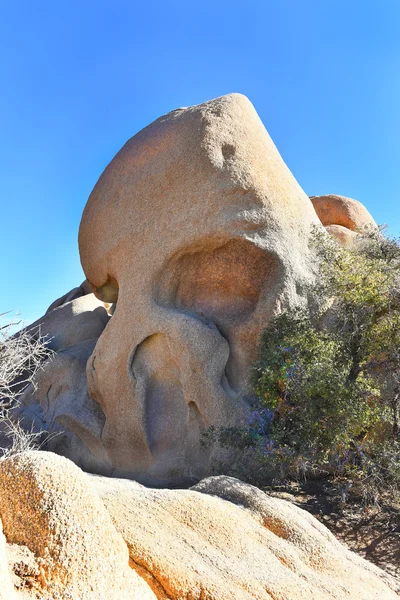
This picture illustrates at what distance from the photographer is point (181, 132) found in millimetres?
10500

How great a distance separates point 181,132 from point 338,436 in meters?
6.02

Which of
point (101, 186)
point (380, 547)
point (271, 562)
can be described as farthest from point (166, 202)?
point (271, 562)

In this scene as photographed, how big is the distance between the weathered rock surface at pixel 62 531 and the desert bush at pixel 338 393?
15.4 feet

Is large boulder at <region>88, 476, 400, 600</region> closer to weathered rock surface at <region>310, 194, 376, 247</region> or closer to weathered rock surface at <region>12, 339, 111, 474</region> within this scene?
weathered rock surface at <region>12, 339, 111, 474</region>

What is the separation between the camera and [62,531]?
282cm

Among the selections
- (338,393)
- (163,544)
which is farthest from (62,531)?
(338,393)

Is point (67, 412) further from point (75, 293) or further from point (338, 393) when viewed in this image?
point (75, 293)

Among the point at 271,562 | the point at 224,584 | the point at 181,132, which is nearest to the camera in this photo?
the point at 224,584

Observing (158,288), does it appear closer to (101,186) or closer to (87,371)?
(87,371)

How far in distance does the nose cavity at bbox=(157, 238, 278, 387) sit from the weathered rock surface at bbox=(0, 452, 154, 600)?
645cm

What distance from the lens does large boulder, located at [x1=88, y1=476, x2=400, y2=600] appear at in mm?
3475

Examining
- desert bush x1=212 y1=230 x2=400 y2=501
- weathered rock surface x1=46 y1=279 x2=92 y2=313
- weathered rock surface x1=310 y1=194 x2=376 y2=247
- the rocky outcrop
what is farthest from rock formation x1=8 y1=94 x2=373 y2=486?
weathered rock surface x1=310 y1=194 x2=376 y2=247

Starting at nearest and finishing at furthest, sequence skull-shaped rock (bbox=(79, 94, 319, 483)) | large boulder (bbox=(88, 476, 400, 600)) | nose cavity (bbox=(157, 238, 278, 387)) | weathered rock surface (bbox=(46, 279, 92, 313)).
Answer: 1. large boulder (bbox=(88, 476, 400, 600))
2. skull-shaped rock (bbox=(79, 94, 319, 483))
3. nose cavity (bbox=(157, 238, 278, 387))
4. weathered rock surface (bbox=(46, 279, 92, 313))

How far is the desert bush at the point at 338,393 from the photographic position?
7434 millimetres
